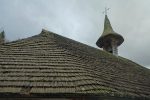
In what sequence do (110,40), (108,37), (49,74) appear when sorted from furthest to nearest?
(108,37), (110,40), (49,74)

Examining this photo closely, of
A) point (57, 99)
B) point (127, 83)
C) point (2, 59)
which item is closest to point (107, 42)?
point (127, 83)

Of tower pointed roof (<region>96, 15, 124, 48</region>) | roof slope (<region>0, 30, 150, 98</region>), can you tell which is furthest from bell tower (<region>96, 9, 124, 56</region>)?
roof slope (<region>0, 30, 150, 98</region>)

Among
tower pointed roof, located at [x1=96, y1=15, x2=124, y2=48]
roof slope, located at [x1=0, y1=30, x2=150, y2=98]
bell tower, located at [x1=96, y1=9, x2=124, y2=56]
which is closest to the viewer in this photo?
roof slope, located at [x1=0, y1=30, x2=150, y2=98]

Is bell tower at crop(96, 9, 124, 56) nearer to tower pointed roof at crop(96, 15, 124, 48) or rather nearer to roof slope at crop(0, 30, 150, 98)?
tower pointed roof at crop(96, 15, 124, 48)

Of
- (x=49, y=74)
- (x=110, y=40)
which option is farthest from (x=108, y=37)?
(x=49, y=74)

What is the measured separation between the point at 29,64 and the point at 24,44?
2.33 meters

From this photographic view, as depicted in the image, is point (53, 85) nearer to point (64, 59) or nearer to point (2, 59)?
point (64, 59)

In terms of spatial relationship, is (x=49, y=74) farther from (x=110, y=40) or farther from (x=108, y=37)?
(x=108, y=37)

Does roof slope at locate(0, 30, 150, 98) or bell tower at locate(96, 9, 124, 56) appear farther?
bell tower at locate(96, 9, 124, 56)

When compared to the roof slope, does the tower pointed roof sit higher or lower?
higher

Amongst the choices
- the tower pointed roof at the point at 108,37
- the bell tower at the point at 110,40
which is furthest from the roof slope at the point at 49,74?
the tower pointed roof at the point at 108,37

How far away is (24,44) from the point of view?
1150cm

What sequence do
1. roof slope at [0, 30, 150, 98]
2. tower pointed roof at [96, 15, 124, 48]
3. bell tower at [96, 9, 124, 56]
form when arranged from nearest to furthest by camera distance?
roof slope at [0, 30, 150, 98], bell tower at [96, 9, 124, 56], tower pointed roof at [96, 15, 124, 48]

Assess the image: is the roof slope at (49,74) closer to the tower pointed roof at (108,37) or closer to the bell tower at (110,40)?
the bell tower at (110,40)
